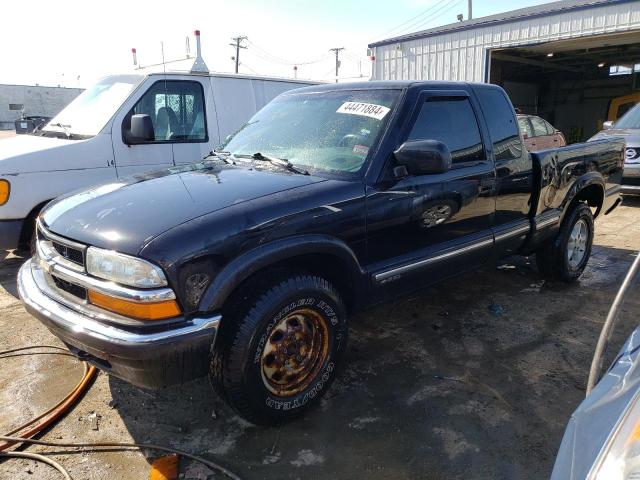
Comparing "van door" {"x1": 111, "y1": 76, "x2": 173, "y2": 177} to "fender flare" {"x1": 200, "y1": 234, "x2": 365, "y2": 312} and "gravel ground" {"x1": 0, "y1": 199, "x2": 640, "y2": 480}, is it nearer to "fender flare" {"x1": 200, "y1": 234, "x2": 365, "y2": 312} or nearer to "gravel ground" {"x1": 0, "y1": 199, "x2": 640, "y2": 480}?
"gravel ground" {"x1": 0, "y1": 199, "x2": 640, "y2": 480}

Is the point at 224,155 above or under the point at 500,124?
under

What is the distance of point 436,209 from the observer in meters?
3.38

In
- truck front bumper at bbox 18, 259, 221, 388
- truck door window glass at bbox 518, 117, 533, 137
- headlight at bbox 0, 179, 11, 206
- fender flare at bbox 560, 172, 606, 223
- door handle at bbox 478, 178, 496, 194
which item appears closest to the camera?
truck front bumper at bbox 18, 259, 221, 388

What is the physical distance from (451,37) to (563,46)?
405 cm

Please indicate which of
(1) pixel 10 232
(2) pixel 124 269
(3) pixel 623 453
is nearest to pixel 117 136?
(1) pixel 10 232

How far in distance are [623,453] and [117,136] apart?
203 inches

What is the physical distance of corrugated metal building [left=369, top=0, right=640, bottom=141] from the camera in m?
12.4

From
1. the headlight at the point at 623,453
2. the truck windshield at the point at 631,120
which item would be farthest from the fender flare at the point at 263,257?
the truck windshield at the point at 631,120

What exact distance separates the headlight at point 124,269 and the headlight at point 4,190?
9.15 feet

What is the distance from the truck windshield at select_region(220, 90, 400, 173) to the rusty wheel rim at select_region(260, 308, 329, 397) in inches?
37.8

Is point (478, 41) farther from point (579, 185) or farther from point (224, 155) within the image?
point (224, 155)

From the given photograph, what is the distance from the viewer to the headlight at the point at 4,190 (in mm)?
4469

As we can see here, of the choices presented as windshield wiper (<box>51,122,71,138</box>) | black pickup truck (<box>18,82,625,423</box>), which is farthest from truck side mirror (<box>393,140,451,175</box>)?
windshield wiper (<box>51,122,71,138</box>)

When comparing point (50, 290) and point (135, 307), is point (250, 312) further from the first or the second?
point (50, 290)
